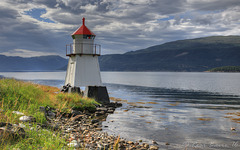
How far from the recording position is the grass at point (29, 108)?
→ 6.75m

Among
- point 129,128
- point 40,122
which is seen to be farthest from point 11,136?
point 129,128

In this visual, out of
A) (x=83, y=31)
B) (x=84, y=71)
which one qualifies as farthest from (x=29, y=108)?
(x=83, y=31)

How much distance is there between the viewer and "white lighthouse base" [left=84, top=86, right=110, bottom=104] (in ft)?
89.6

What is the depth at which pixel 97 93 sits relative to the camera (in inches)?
1091

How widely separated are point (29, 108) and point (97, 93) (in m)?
16.5

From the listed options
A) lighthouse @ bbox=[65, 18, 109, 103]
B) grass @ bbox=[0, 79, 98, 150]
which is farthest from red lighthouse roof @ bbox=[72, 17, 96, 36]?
grass @ bbox=[0, 79, 98, 150]

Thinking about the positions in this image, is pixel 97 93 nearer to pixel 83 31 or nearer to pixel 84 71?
pixel 84 71

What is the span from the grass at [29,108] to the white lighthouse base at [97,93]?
5.80m

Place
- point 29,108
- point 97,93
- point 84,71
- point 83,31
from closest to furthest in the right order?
point 29,108 → point 83,31 → point 84,71 → point 97,93

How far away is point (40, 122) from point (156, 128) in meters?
9.44

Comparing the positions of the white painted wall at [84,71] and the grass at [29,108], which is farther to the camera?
the white painted wall at [84,71]

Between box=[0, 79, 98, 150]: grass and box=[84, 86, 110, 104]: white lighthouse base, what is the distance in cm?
580

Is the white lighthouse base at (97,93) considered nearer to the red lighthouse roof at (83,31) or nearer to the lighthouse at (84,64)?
the lighthouse at (84,64)

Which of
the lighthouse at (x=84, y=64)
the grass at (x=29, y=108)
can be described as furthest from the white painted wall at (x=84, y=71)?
the grass at (x=29, y=108)
